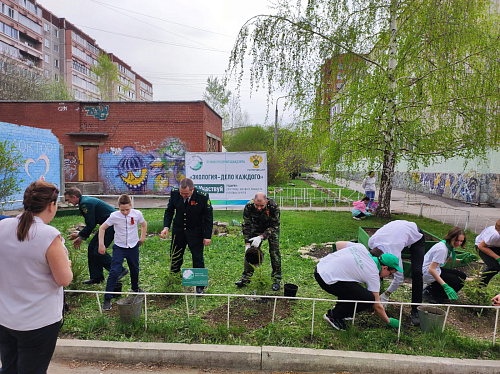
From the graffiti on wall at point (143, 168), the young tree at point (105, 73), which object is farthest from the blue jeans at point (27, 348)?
the young tree at point (105, 73)

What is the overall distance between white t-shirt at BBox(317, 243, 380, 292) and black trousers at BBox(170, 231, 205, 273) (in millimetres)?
2027

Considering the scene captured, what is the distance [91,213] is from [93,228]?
9.3 inches

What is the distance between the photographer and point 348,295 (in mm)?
4066

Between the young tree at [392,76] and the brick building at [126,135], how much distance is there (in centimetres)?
954

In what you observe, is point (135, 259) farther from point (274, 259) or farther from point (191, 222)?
point (274, 259)

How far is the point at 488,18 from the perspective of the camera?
10.9 meters

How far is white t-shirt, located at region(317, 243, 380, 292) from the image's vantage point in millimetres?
3959

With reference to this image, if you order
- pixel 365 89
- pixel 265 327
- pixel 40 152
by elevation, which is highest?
pixel 365 89

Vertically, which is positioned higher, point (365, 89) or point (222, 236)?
point (365, 89)

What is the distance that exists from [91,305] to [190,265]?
2.23 metres

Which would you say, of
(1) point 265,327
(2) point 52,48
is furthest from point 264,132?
(2) point 52,48

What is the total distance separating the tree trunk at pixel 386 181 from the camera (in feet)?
36.2

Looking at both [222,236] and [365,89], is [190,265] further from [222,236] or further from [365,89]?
[365,89]

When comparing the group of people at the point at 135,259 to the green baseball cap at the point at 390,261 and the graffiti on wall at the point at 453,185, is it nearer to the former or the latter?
the green baseball cap at the point at 390,261
